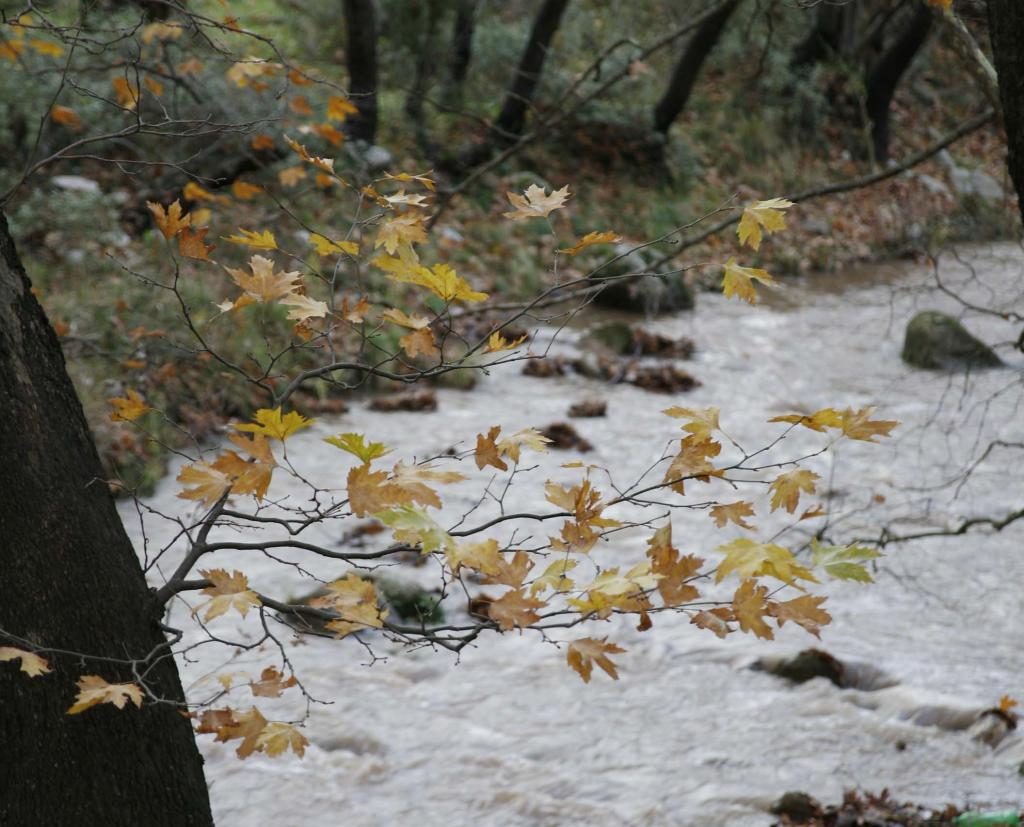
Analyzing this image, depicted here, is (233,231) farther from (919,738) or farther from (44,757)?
(44,757)

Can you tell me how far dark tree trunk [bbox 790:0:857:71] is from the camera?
582 inches

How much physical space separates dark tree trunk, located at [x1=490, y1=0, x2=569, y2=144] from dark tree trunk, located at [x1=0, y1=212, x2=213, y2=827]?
10.1 meters

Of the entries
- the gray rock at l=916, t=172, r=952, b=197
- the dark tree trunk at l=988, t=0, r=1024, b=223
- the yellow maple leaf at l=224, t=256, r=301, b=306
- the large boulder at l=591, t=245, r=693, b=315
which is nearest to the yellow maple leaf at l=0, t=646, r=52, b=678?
the yellow maple leaf at l=224, t=256, r=301, b=306

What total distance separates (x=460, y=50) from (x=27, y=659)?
1200 centimetres

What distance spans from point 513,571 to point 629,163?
11955 mm

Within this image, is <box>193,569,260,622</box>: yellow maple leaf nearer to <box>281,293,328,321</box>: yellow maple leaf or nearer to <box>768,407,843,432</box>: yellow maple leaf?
<box>281,293,328,321</box>: yellow maple leaf

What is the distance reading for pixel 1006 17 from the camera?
2311 millimetres

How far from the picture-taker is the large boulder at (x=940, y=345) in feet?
28.0

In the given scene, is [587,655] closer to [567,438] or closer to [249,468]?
[249,468]

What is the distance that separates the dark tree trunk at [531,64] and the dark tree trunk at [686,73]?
1.58m

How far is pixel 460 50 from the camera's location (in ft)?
41.8

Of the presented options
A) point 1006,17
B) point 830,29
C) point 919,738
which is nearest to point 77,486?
point 1006,17

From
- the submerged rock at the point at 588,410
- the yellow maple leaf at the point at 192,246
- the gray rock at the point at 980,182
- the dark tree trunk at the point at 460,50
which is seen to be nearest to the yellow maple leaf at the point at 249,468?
the yellow maple leaf at the point at 192,246

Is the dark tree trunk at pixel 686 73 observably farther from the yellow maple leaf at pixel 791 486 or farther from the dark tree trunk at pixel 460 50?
the yellow maple leaf at pixel 791 486
